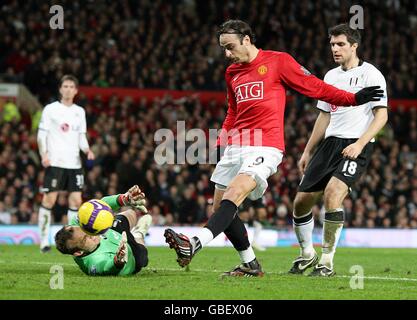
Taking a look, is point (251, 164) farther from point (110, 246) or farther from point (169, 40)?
point (169, 40)

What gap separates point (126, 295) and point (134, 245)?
192 centimetres

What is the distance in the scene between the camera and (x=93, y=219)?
26.0 feet

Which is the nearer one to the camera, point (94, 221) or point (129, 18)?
point (94, 221)

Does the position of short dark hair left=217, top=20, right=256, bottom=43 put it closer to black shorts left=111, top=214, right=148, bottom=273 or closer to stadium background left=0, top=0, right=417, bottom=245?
black shorts left=111, top=214, right=148, bottom=273

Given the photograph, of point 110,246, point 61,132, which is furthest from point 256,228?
point 110,246

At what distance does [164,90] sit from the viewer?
2377 cm

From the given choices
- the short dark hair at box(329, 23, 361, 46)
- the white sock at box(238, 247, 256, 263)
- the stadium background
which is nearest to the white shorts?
the white sock at box(238, 247, 256, 263)

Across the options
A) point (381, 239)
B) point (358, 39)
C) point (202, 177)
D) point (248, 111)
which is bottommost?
point (381, 239)

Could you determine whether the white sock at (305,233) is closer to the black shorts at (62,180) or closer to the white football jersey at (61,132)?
the black shorts at (62,180)

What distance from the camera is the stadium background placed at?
19.1 meters

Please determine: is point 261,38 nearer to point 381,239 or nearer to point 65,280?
point 381,239

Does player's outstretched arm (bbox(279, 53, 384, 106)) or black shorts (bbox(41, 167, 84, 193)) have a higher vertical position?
player's outstretched arm (bbox(279, 53, 384, 106))

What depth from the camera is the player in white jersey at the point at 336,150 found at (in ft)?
28.6
